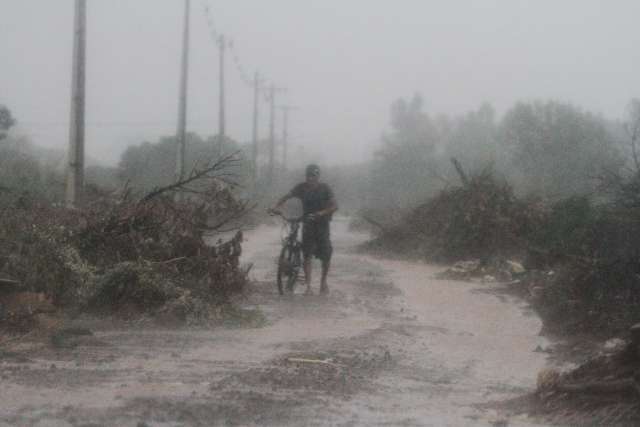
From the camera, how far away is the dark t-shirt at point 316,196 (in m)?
11.9

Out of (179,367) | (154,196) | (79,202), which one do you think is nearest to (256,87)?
(79,202)

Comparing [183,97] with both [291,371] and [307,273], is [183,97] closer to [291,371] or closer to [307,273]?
[307,273]

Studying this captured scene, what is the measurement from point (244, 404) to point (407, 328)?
4.07 m

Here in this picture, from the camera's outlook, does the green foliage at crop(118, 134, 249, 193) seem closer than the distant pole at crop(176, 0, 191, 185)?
No

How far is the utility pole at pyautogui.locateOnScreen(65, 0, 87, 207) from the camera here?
15672mm

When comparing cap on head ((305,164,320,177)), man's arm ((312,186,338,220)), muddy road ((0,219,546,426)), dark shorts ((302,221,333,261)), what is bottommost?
muddy road ((0,219,546,426))

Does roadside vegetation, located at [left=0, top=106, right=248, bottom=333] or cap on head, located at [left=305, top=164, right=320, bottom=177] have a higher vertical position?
cap on head, located at [left=305, top=164, right=320, bottom=177]

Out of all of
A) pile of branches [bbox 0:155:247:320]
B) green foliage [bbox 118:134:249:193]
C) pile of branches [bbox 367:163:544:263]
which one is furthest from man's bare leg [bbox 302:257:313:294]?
green foliage [bbox 118:134:249:193]

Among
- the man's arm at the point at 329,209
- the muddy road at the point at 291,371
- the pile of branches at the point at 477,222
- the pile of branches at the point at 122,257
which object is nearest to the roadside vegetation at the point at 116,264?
the pile of branches at the point at 122,257

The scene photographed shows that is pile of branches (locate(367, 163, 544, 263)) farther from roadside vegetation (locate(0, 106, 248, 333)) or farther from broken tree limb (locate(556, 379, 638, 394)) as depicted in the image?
broken tree limb (locate(556, 379, 638, 394))

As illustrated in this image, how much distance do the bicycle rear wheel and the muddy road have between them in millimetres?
943

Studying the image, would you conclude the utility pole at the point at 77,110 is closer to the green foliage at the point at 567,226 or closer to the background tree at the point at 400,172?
the green foliage at the point at 567,226

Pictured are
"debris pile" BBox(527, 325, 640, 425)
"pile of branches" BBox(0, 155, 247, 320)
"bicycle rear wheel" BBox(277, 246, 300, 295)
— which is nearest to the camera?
"debris pile" BBox(527, 325, 640, 425)

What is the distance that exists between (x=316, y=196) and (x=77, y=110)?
6.38 metres
